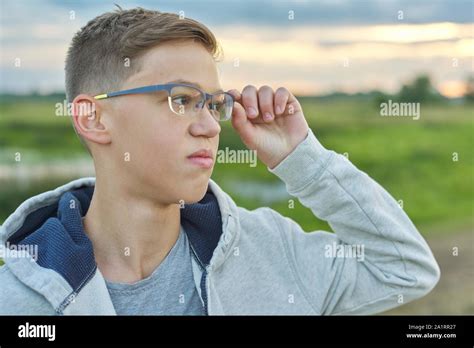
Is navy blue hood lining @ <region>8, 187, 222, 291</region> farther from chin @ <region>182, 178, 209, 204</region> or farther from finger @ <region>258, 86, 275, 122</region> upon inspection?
finger @ <region>258, 86, 275, 122</region>

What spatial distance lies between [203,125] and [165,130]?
0.09 m

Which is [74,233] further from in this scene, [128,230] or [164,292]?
[164,292]

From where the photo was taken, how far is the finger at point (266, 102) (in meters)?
1.81

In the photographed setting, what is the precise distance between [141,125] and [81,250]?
0.34 metres

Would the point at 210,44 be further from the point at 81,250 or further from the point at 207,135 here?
the point at 81,250

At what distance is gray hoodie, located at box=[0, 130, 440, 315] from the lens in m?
1.79

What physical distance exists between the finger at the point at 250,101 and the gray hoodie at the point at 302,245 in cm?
15

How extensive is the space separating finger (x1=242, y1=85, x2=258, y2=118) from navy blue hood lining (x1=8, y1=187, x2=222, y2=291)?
0.93 ft

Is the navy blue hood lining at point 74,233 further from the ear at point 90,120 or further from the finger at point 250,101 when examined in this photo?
the finger at point 250,101

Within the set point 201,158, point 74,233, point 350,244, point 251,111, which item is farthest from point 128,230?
point 350,244

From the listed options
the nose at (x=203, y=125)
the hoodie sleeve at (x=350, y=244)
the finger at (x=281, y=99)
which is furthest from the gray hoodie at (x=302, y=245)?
the nose at (x=203, y=125)

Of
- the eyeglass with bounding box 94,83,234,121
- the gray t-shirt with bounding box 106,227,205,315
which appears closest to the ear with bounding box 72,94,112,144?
the eyeglass with bounding box 94,83,234,121
